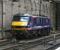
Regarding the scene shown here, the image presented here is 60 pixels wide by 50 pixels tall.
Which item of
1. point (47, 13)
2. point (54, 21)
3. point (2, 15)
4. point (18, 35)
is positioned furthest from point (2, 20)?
point (54, 21)

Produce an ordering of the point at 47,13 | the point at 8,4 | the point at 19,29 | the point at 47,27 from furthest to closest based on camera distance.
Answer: the point at 47,13 < the point at 47,27 < the point at 8,4 < the point at 19,29

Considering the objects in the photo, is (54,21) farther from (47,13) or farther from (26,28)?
(26,28)

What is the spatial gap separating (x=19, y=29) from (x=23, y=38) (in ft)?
4.00

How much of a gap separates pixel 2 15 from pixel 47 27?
7.04 metres

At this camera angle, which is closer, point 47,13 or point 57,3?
point 47,13

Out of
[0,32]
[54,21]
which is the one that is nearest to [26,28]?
[0,32]

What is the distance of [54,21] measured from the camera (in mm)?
45500

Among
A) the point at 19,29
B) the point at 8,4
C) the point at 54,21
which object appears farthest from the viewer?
the point at 54,21

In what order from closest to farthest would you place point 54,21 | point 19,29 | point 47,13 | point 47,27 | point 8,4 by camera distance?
point 19,29 → point 8,4 → point 47,27 → point 47,13 → point 54,21

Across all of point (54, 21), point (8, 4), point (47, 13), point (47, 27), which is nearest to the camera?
point (8, 4)

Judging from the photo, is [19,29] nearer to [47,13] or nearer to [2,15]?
[2,15]

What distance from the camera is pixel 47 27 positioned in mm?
32000

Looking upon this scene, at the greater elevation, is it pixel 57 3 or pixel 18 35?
pixel 57 3

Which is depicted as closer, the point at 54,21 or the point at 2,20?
the point at 2,20
